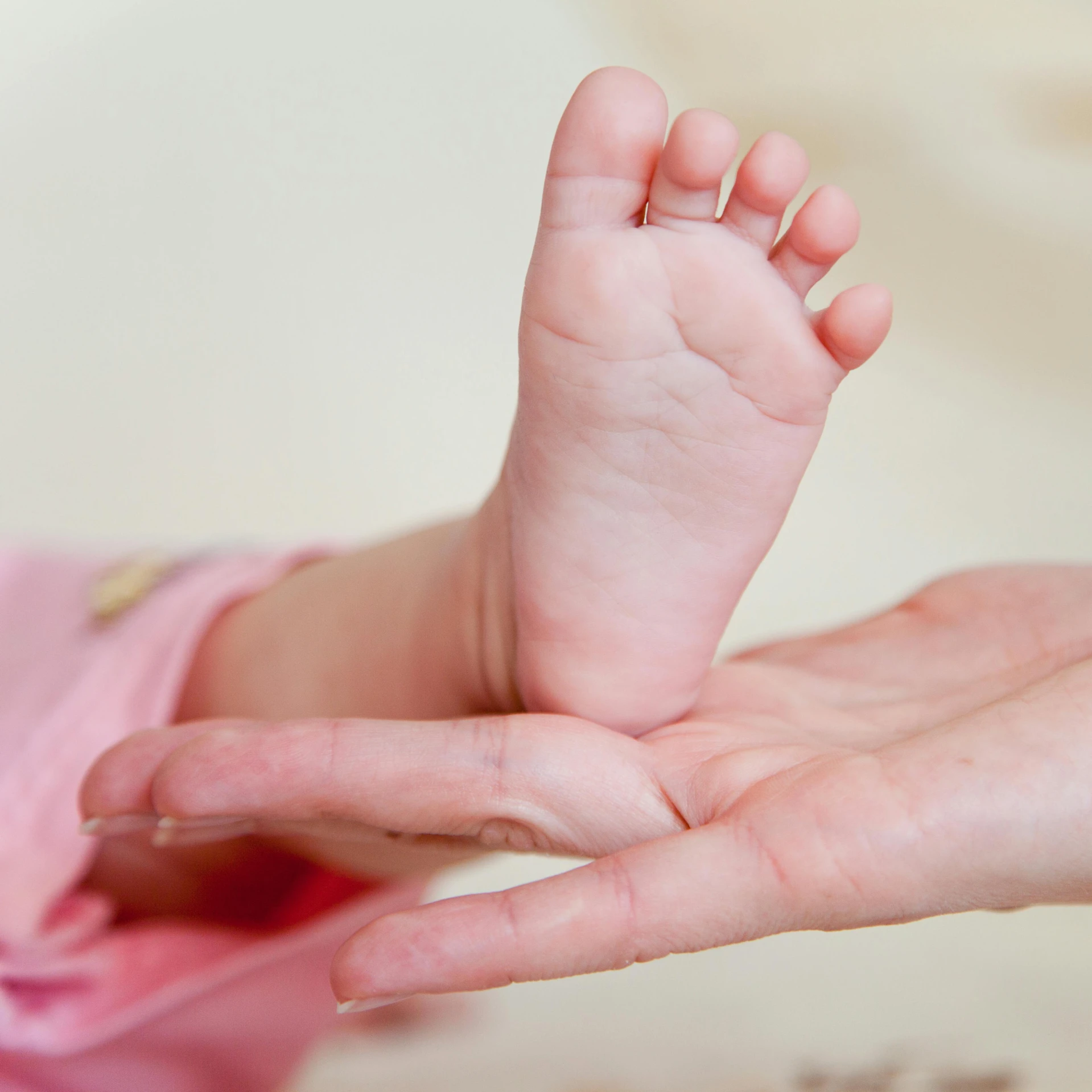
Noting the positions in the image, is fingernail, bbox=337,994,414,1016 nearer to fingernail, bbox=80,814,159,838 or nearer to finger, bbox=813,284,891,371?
fingernail, bbox=80,814,159,838

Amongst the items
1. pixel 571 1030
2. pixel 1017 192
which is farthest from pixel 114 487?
pixel 1017 192

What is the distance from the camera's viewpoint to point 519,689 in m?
0.58

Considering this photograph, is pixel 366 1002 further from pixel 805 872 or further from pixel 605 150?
pixel 605 150

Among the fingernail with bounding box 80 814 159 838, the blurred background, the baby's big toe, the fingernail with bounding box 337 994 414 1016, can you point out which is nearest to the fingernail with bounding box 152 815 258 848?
the fingernail with bounding box 80 814 159 838

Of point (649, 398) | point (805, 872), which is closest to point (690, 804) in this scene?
point (805, 872)

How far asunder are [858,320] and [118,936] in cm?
56

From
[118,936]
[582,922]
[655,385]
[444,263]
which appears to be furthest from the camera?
[444,263]

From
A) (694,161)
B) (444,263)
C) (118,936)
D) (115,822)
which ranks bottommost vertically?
(118,936)

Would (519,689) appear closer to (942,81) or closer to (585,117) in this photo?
(585,117)

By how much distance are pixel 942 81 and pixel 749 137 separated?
0.18m

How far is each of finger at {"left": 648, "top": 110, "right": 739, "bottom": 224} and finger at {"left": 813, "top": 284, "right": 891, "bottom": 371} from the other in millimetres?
65

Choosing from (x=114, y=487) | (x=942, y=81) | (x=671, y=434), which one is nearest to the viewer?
(x=671, y=434)

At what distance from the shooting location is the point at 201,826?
0.52 meters

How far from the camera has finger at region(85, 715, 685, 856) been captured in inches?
17.8
